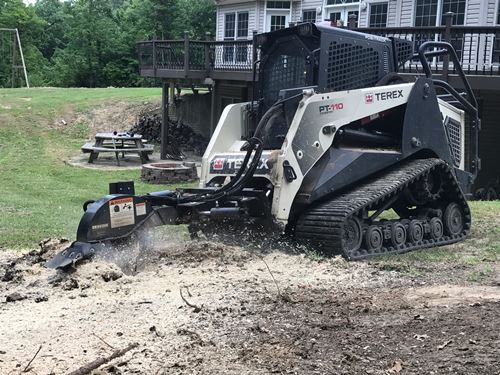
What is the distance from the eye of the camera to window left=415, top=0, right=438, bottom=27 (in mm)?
19500

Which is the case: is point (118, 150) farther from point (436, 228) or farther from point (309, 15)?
point (436, 228)

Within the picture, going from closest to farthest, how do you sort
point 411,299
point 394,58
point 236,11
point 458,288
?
point 411,299, point 458,288, point 394,58, point 236,11

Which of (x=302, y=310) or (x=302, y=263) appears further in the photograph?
(x=302, y=263)

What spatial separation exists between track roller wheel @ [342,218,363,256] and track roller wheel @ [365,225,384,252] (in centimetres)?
12

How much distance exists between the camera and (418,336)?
421cm

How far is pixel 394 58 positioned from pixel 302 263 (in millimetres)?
3327

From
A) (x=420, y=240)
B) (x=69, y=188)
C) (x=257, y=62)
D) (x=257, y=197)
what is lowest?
(x=69, y=188)

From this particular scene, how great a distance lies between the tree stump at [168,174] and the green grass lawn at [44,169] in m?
0.38

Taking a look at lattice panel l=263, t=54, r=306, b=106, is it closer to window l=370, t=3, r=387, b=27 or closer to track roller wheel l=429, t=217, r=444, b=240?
track roller wheel l=429, t=217, r=444, b=240

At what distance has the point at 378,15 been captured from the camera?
70.6ft

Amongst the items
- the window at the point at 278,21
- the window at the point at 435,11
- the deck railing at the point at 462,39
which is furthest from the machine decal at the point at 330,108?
the window at the point at 278,21

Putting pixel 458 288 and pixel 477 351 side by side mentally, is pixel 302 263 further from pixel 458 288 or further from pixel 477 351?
pixel 477 351

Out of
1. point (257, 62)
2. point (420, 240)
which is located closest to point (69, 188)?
point (257, 62)

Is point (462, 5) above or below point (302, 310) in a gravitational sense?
above
